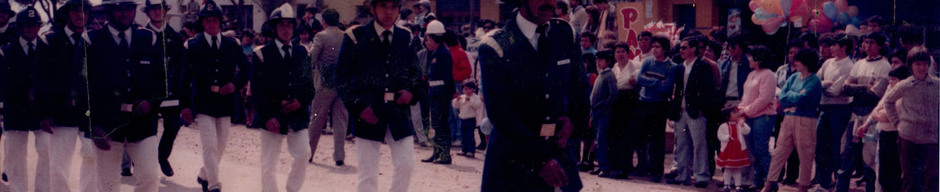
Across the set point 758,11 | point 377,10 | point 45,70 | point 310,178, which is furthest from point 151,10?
point 758,11

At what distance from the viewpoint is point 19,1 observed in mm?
6676

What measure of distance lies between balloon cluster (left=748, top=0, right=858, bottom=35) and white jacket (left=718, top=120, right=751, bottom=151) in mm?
1737

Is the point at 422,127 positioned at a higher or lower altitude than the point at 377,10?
lower

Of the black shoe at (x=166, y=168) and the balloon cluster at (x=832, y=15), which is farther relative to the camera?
the balloon cluster at (x=832, y=15)

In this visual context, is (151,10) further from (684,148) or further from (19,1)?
(684,148)

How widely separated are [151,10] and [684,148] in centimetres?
450

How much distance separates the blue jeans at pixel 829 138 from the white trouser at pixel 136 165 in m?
5.01

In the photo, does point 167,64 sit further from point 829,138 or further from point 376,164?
point 829,138

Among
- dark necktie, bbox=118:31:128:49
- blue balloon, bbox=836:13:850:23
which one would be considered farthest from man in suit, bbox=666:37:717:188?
dark necktie, bbox=118:31:128:49

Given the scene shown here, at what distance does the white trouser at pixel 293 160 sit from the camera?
21.9 ft

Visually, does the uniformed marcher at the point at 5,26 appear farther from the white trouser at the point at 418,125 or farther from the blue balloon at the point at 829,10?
the blue balloon at the point at 829,10

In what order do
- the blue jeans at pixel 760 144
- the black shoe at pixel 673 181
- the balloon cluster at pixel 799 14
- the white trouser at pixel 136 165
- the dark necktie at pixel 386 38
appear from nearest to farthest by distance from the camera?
the white trouser at pixel 136 165 → the dark necktie at pixel 386 38 → the blue jeans at pixel 760 144 → the black shoe at pixel 673 181 → the balloon cluster at pixel 799 14

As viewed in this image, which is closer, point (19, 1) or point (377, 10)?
point (377, 10)

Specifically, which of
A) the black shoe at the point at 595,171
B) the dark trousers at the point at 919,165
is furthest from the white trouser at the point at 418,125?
the dark trousers at the point at 919,165
